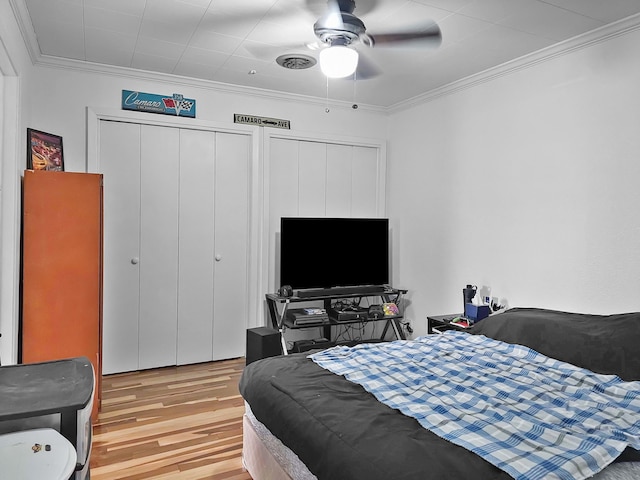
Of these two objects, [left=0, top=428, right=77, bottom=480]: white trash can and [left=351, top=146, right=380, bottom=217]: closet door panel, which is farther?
[left=351, top=146, right=380, bottom=217]: closet door panel

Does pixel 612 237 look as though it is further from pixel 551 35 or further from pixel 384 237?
pixel 384 237

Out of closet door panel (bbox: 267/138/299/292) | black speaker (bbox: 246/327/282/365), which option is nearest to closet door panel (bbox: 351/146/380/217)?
closet door panel (bbox: 267/138/299/292)

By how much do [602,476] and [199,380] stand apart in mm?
3160

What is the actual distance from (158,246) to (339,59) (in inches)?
95.1

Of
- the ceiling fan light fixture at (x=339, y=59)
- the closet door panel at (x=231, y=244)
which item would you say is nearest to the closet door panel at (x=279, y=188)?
the closet door panel at (x=231, y=244)

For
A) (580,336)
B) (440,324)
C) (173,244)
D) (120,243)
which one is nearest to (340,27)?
(580,336)

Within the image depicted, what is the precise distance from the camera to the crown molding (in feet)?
9.62

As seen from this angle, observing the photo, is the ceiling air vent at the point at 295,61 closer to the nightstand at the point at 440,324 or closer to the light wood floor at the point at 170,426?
the nightstand at the point at 440,324

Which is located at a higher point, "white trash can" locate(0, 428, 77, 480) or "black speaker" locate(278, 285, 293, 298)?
"black speaker" locate(278, 285, 293, 298)

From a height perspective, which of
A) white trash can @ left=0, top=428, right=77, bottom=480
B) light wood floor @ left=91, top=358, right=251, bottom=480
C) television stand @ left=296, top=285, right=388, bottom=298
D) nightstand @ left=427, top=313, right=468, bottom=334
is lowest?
light wood floor @ left=91, top=358, right=251, bottom=480

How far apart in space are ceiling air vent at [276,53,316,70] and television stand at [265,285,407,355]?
6.50 ft

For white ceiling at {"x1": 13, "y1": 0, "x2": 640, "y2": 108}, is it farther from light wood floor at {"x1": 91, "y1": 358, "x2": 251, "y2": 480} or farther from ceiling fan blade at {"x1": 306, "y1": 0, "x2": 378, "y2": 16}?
light wood floor at {"x1": 91, "y1": 358, "x2": 251, "y2": 480}

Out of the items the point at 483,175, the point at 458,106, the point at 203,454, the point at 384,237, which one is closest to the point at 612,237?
the point at 483,175

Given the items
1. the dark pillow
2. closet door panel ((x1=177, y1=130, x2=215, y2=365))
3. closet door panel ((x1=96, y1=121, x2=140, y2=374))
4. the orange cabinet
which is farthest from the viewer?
closet door panel ((x1=177, y1=130, x2=215, y2=365))
